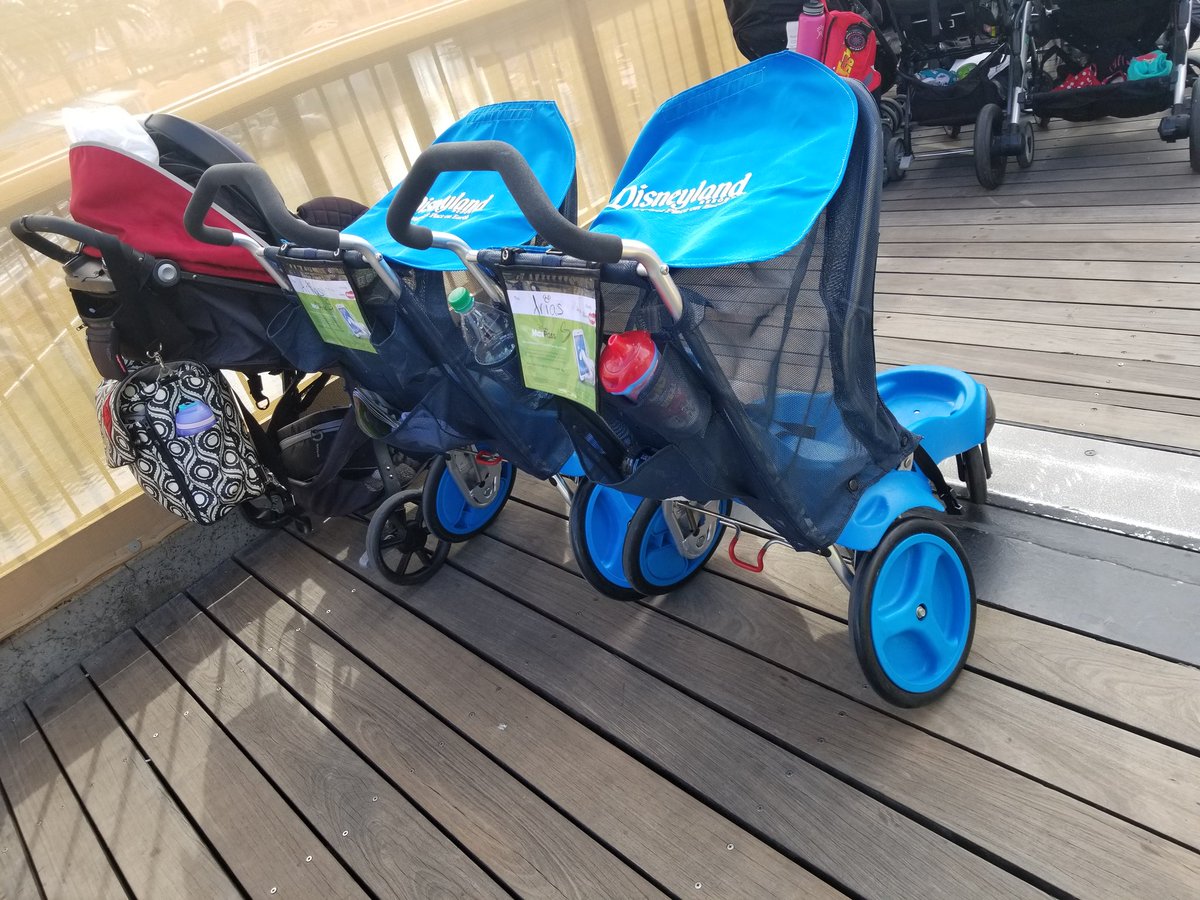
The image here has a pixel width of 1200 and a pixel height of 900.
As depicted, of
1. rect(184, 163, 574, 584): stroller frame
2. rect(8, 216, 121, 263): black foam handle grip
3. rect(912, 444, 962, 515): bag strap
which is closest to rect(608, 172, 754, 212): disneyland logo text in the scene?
rect(184, 163, 574, 584): stroller frame

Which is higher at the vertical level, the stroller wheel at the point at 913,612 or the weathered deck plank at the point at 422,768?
the stroller wheel at the point at 913,612

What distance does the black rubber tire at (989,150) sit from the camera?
3311 mm

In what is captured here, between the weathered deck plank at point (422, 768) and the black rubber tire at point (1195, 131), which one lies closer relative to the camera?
the weathered deck plank at point (422, 768)

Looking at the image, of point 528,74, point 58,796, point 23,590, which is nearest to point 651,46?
point 528,74

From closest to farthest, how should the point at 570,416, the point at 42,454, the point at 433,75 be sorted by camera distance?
the point at 570,416
the point at 42,454
the point at 433,75

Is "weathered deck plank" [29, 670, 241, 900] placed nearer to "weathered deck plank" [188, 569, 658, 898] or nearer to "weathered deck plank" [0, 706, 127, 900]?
"weathered deck plank" [0, 706, 127, 900]

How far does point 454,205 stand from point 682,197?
57cm

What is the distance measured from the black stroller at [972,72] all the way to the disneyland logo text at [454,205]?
2.48 m

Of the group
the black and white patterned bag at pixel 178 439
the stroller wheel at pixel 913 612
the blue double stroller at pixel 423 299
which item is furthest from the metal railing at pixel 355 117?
the stroller wheel at pixel 913 612

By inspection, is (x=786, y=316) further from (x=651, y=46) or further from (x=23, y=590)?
(x=651, y=46)

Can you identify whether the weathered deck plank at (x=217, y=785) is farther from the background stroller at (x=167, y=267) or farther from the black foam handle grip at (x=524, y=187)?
the black foam handle grip at (x=524, y=187)

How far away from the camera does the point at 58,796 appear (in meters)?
2.03

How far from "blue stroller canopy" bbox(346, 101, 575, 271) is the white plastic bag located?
552 millimetres

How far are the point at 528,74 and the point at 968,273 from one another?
188cm
